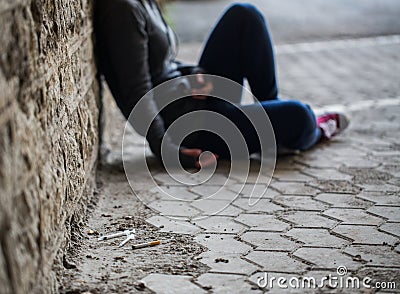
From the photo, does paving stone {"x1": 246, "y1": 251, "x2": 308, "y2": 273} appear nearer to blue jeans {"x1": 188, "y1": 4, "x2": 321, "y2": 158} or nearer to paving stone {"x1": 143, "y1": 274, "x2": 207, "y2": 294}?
paving stone {"x1": 143, "y1": 274, "x2": 207, "y2": 294}

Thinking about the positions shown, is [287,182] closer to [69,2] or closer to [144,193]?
[144,193]

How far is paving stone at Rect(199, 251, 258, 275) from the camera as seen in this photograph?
7.93ft

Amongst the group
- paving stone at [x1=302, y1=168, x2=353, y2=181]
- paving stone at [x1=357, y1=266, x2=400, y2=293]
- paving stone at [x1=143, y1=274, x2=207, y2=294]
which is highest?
paving stone at [x1=357, y1=266, x2=400, y2=293]

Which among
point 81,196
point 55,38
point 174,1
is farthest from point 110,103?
point 174,1

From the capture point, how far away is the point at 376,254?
2525 mm

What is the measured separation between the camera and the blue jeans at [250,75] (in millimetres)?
3646

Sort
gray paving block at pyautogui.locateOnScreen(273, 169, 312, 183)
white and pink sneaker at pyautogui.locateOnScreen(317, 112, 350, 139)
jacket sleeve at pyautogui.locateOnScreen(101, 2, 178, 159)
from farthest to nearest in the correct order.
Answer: white and pink sneaker at pyautogui.locateOnScreen(317, 112, 350, 139), gray paving block at pyautogui.locateOnScreen(273, 169, 312, 183), jacket sleeve at pyautogui.locateOnScreen(101, 2, 178, 159)

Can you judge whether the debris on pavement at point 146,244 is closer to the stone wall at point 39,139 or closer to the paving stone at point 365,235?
the stone wall at point 39,139

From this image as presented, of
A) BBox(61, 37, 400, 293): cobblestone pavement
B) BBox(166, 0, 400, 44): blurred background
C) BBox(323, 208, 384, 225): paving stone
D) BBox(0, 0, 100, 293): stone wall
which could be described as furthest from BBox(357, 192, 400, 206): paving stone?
BBox(166, 0, 400, 44): blurred background

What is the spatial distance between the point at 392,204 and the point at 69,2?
1.53 meters

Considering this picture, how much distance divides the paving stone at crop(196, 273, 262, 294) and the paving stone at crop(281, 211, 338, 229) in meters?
0.56

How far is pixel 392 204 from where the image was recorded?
10.0ft

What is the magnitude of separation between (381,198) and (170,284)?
3.98ft

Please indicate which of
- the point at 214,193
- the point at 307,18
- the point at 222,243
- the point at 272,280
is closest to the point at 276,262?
the point at 272,280
